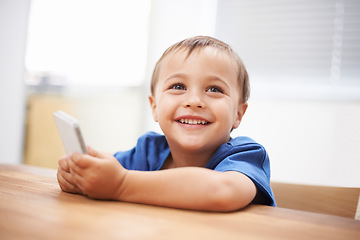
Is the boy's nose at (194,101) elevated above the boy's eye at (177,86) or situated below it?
below

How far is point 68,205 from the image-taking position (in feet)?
1.56

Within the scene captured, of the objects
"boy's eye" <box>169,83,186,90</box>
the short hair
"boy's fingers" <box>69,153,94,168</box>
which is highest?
the short hair

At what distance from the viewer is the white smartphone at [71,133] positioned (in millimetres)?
463

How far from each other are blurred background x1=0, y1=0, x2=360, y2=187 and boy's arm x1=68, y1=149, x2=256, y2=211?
160cm

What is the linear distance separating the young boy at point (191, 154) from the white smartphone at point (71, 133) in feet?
0.06

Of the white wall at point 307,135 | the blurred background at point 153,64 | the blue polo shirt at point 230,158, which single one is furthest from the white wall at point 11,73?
the blue polo shirt at point 230,158

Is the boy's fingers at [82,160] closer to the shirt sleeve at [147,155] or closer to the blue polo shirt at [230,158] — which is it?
the blue polo shirt at [230,158]

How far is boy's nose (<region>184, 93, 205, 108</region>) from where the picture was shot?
0.78 meters

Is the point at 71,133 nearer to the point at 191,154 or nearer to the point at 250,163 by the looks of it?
the point at 250,163

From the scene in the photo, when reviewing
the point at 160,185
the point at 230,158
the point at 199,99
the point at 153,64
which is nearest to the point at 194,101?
the point at 199,99

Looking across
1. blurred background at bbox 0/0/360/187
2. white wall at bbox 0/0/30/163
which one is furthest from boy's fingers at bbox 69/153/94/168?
white wall at bbox 0/0/30/163

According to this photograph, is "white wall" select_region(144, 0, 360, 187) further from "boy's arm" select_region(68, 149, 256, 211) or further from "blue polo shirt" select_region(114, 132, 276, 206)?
"boy's arm" select_region(68, 149, 256, 211)

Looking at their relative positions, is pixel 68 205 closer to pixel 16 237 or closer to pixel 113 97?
pixel 16 237

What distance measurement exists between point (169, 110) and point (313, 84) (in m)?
1.49
